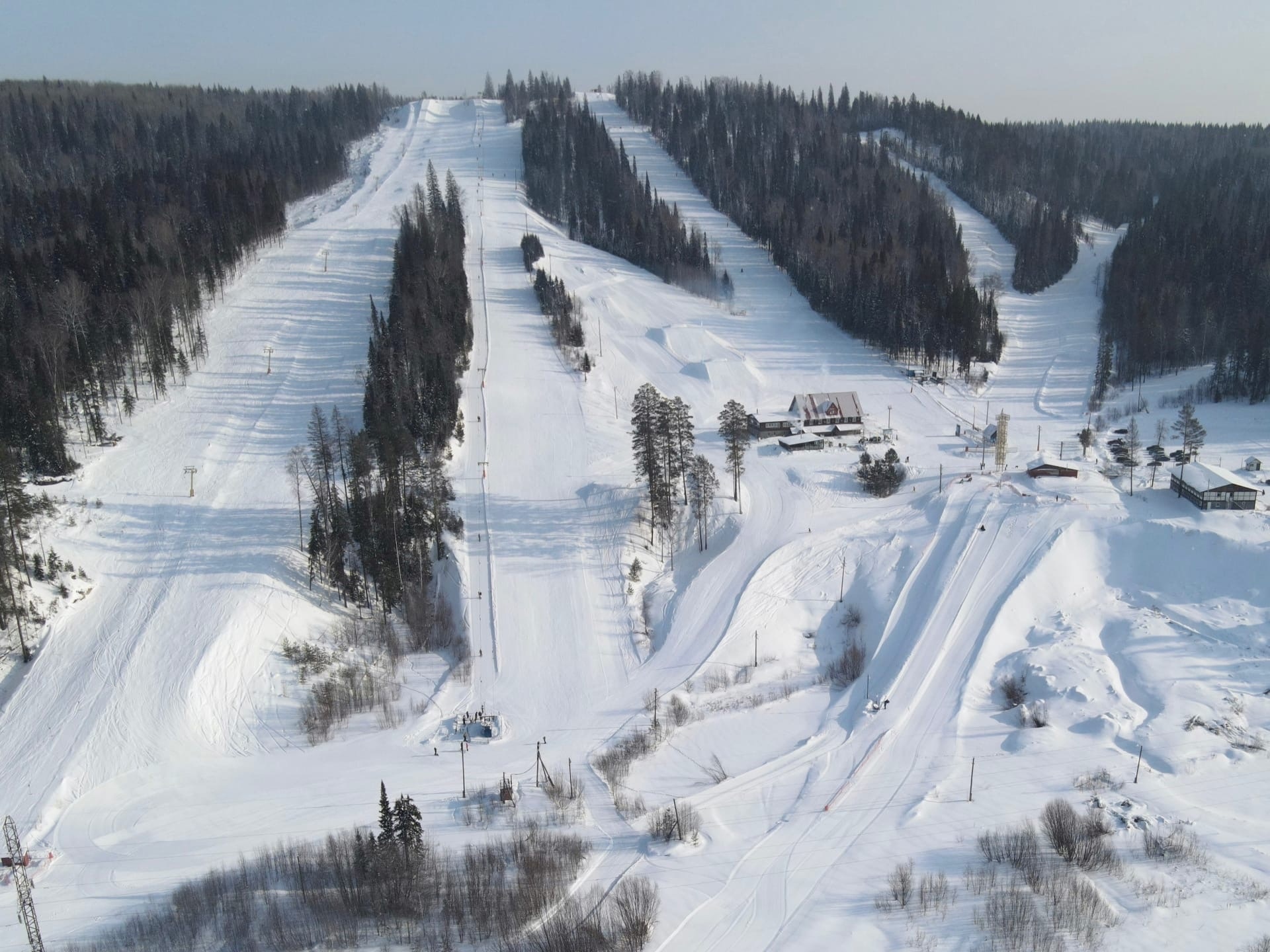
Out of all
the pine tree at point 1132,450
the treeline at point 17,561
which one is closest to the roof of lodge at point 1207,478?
the pine tree at point 1132,450

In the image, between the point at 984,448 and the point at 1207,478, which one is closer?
the point at 1207,478

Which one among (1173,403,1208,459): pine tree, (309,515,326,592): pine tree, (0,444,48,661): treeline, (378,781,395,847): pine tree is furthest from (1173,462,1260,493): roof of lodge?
(0,444,48,661): treeline

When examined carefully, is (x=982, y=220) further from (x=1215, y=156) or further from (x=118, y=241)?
(x=118, y=241)

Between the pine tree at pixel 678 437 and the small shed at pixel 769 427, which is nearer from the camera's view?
the pine tree at pixel 678 437

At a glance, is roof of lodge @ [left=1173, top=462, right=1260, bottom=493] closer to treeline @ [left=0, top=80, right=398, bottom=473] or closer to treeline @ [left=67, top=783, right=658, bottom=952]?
treeline @ [left=67, top=783, right=658, bottom=952]

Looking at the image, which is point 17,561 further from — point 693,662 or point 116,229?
point 116,229

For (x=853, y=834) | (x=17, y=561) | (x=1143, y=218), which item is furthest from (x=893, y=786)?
(x=1143, y=218)

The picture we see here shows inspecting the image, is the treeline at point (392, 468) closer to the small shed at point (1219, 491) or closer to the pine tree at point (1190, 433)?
the small shed at point (1219, 491)
